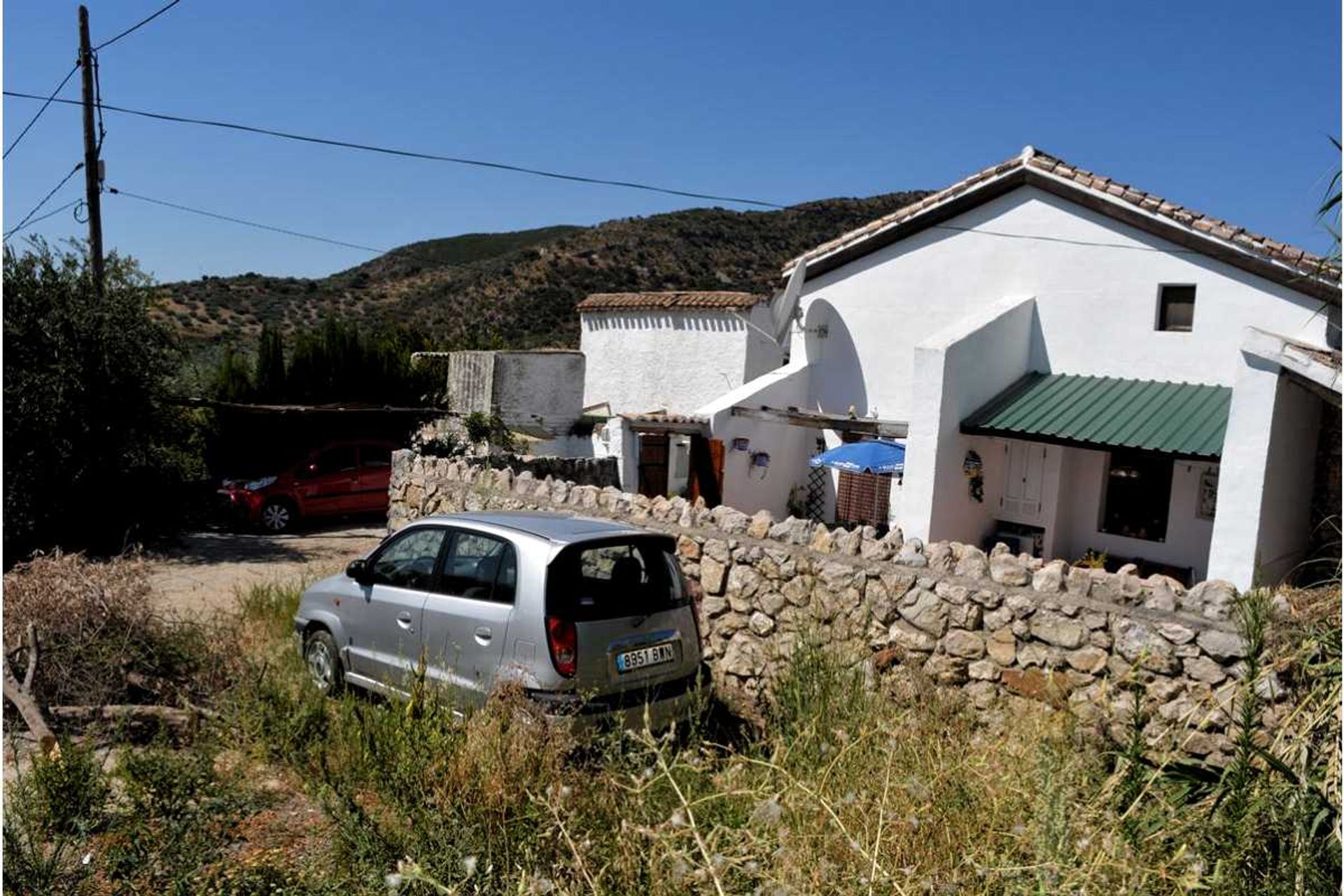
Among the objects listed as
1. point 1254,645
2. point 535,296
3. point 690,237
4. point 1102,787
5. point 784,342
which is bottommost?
point 1102,787

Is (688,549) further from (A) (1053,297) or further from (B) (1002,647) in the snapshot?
(A) (1053,297)

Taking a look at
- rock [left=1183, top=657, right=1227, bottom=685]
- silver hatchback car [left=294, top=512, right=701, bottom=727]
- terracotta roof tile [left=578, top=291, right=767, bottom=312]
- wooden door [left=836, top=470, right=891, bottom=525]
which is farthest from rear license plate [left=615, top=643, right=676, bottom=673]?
terracotta roof tile [left=578, top=291, right=767, bottom=312]

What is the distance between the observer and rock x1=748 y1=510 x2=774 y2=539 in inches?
320

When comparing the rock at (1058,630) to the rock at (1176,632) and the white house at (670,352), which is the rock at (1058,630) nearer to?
the rock at (1176,632)

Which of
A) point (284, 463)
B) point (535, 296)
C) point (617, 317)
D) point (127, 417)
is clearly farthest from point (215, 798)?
point (535, 296)

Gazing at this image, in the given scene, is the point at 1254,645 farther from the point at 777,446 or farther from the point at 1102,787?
the point at 777,446

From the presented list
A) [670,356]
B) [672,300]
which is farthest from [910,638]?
[672,300]

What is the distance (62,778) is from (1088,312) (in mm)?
12738

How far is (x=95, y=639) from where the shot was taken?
21.8 ft

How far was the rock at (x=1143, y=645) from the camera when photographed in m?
6.00

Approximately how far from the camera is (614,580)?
6359 millimetres

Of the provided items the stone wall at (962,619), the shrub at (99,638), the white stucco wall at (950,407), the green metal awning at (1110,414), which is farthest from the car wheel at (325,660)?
the green metal awning at (1110,414)

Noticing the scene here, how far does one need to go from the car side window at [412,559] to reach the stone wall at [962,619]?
244cm

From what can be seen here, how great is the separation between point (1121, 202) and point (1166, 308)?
1.57 m
